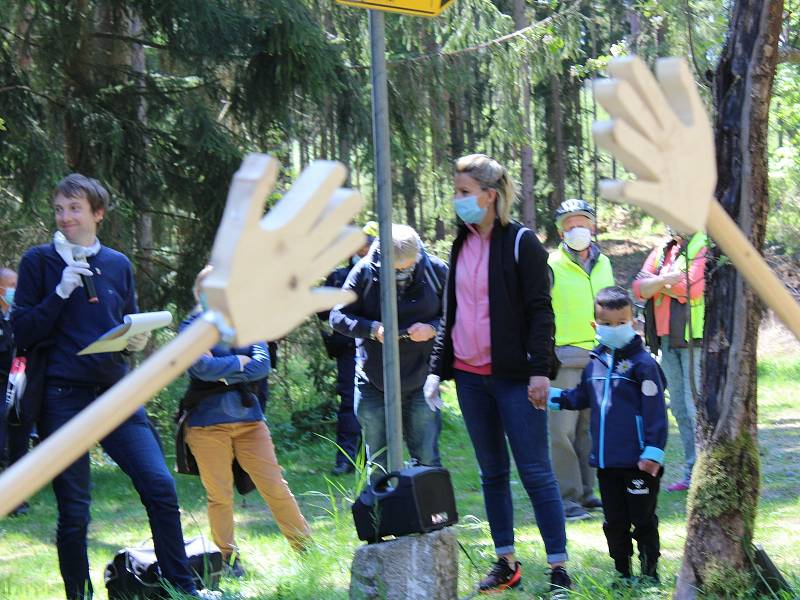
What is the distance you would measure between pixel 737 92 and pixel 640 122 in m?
2.39

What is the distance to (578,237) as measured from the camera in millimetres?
7250

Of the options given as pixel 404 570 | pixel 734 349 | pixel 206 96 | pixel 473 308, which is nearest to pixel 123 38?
pixel 206 96

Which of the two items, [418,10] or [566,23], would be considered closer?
[418,10]

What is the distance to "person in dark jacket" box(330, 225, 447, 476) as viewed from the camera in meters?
6.75

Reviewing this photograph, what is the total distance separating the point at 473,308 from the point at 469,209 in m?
0.46

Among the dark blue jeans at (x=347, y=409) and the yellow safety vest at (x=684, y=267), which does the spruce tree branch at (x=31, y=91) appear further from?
the yellow safety vest at (x=684, y=267)

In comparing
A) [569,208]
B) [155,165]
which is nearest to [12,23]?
[155,165]

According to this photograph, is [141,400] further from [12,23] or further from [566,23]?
[566,23]

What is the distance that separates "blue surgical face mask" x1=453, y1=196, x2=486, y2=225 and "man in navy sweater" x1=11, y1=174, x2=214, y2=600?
5.02 feet

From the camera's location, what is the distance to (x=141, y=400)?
2.04 meters

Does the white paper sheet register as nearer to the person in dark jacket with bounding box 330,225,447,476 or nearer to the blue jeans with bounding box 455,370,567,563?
the blue jeans with bounding box 455,370,567,563

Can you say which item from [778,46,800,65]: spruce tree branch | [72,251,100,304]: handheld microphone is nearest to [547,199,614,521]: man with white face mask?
[778,46,800,65]: spruce tree branch

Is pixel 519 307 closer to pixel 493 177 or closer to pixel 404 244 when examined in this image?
pixel 493 177

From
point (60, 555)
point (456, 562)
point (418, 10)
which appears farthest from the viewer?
point (60, 555)
